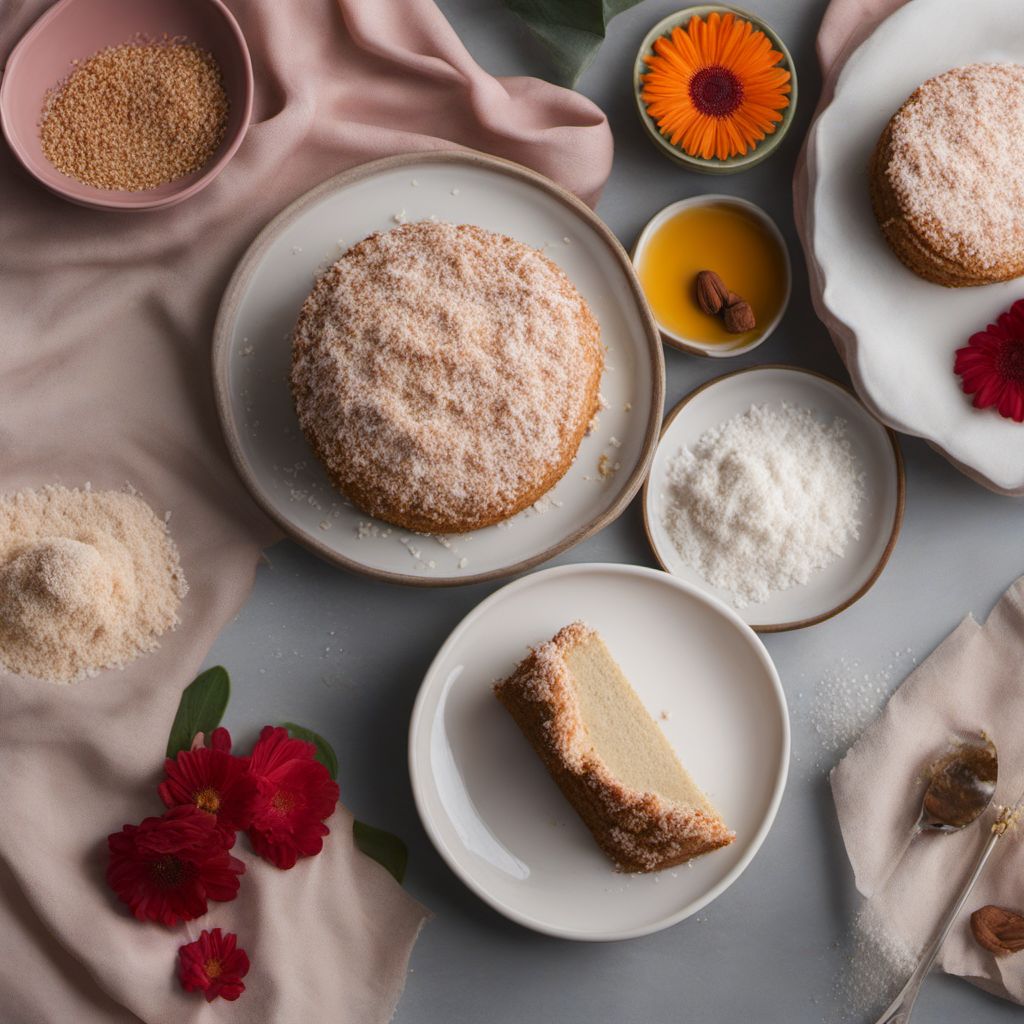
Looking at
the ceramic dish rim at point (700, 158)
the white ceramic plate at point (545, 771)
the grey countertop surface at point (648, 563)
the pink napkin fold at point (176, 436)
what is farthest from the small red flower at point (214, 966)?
the ceramic dish rim at point (700, 158)

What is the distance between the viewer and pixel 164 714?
7.75 ft

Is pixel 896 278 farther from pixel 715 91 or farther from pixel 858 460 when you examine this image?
pixel 715 91

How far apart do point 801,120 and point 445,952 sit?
89.6 inches

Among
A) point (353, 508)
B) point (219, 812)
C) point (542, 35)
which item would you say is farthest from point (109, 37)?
point (219, 812)

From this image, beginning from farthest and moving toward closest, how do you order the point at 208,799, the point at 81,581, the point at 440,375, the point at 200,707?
the point at 200,707 < the point at 208,799 < the point at 81,581 < the point at 440,375

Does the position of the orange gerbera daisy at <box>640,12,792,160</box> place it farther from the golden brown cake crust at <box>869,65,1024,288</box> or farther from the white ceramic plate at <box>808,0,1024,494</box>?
the golden brown cake crust at <box>869,65,1024,288</box>

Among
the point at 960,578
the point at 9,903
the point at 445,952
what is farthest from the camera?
the point at 960,578

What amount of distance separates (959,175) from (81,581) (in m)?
2.16

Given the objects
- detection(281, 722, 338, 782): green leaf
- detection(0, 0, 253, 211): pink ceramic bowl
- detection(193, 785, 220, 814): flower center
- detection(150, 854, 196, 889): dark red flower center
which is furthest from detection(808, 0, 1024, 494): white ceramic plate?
detection(150, 854, 196, 889): dark red flower center

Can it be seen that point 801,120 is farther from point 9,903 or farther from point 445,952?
point 9,903

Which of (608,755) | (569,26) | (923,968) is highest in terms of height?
(569,26)

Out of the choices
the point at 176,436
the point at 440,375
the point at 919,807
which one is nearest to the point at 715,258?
the point at 440,375

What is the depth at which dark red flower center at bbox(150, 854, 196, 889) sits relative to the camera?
7.47 ft

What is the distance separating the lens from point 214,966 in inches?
91.4
